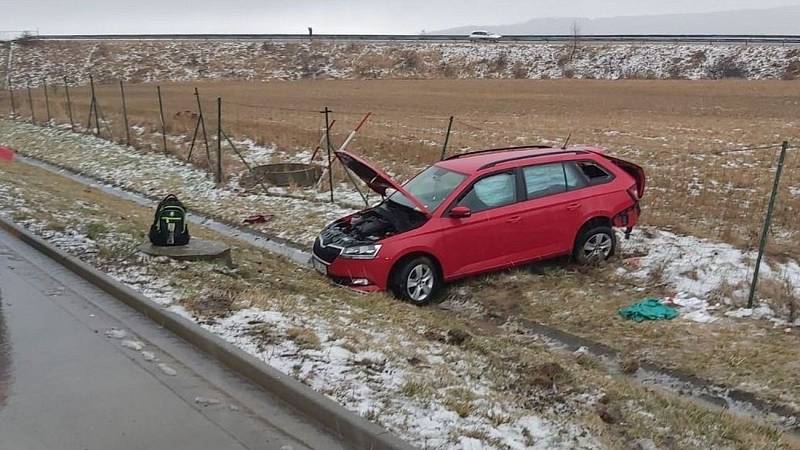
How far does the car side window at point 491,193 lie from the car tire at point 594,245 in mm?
1107

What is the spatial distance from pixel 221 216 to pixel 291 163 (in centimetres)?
417

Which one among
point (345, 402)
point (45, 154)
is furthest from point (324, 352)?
point (45, 154)

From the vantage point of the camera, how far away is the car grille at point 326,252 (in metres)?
8.94

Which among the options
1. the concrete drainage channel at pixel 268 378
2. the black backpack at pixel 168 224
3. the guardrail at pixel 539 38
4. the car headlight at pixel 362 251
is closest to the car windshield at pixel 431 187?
the car headlight at pixel 362 251

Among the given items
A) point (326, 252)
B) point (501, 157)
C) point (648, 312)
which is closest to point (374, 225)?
point (326, 252)

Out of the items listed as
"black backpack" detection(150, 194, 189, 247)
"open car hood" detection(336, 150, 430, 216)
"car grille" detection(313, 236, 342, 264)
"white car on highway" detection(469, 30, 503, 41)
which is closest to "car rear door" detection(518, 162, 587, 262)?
"open car hood" detection(336, 150, 430, 216)

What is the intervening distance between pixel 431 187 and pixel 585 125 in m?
18.0

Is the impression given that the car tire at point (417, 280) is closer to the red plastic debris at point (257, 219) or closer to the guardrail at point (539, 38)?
the red plastic debris at point (257, 219)

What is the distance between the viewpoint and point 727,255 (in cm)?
939

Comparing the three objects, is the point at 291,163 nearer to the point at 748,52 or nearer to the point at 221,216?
the point at 221,216

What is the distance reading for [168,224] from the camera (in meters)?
9.02

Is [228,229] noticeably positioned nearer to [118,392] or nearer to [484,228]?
[484,228]

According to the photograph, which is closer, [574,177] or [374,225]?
[374,225]

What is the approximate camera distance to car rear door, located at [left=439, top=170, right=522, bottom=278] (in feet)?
29.3
